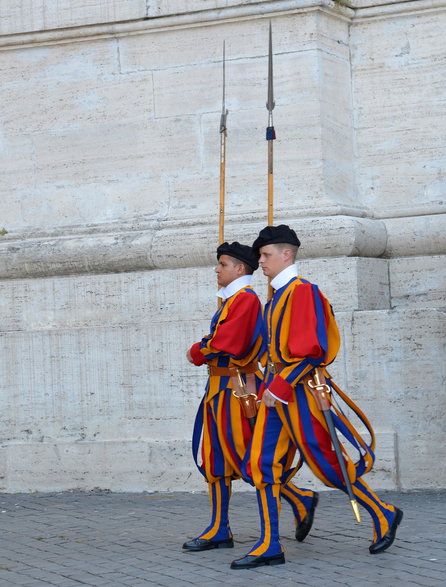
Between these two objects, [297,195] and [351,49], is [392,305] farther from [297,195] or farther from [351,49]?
[351,49]

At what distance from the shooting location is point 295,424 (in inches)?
223

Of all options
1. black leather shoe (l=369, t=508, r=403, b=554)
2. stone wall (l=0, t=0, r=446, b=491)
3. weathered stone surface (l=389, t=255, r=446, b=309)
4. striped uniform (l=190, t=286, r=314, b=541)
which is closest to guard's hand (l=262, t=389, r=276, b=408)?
striped uniform (l=190, t=286, r=314, b=541)

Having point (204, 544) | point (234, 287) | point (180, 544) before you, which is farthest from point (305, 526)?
point (234, 287)

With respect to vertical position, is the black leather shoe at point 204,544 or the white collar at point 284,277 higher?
the white collar at point 284,277

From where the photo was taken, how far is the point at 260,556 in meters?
5.61

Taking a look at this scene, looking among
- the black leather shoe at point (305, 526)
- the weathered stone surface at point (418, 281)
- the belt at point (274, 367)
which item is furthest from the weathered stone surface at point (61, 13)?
the black leather shoe at point (305, 526)

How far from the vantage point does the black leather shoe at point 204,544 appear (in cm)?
606

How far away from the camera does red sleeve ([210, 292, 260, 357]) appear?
6.04 meters

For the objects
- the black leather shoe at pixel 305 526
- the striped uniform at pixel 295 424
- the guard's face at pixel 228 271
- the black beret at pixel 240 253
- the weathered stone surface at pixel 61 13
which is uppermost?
the weathered stone surface at pixel 61 13

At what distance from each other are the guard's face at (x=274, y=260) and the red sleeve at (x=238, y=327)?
254mm

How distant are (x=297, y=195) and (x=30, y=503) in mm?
2754

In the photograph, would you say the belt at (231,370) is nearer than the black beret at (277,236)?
No

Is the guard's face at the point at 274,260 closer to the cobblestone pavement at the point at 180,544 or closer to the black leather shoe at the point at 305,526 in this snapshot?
the black leather shoe at the point at 305,526

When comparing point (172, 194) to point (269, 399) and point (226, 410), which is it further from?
point (269, 399)
